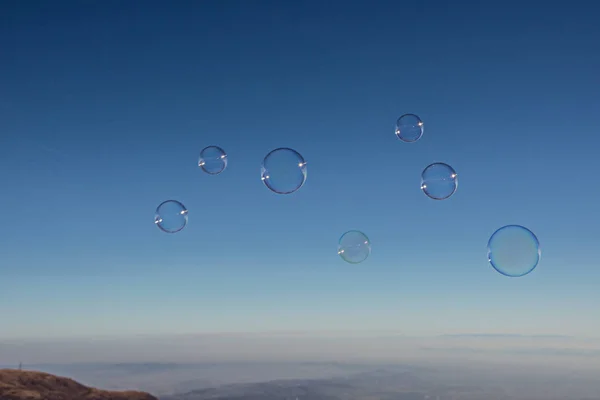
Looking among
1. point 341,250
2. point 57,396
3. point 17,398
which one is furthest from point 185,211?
point 57,396

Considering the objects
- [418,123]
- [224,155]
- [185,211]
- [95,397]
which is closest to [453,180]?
[418,123]

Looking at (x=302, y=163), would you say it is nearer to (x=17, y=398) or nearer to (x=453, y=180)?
(x=453, y=180)

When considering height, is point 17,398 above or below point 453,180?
below

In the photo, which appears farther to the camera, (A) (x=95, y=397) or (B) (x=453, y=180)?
(A) (x=95, y=397)

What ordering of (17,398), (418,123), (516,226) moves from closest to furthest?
1. (516,226)
2. (418,123)
3. (17,398)

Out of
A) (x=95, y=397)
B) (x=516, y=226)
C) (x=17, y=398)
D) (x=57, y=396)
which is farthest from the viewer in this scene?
(x=95, y=397)

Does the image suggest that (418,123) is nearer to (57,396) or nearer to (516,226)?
(516,226)

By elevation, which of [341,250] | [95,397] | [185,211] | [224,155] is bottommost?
[95,397]
